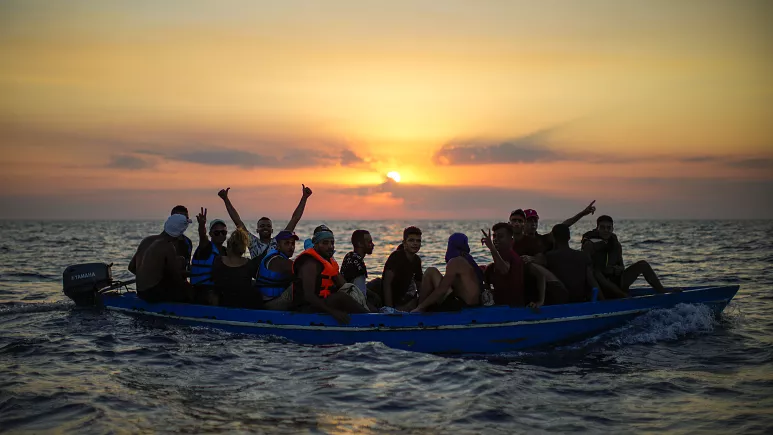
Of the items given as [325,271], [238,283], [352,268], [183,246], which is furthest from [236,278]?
[183,246]

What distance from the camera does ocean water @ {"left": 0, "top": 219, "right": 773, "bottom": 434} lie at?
271 inches

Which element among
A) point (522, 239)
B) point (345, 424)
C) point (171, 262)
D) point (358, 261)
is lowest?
point (345, 424)

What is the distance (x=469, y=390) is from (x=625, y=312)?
406 centimetres

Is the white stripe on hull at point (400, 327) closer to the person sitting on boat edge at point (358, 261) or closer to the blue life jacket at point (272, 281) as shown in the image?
the blue life jacket at point (272, 281)

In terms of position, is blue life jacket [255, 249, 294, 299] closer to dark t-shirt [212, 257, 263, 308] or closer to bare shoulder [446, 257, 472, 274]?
dark t-shirt [212, 257, 263, 308]

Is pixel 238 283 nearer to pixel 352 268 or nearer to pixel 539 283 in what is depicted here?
pixel 352 268

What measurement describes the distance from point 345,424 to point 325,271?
11.2 ft

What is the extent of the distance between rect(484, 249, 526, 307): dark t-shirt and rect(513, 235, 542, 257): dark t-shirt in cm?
132

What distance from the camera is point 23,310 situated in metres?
14.2

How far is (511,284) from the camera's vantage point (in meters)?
10.1

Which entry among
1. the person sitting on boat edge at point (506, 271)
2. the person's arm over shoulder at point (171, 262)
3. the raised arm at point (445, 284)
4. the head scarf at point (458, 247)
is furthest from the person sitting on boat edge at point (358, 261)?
the person's arm over shoulder at point (171, 262)

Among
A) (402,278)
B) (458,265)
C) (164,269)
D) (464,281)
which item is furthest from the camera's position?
(164,269)

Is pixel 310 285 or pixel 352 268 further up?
pixel 352 268

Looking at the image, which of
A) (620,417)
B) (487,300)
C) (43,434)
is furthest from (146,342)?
(620,417)
